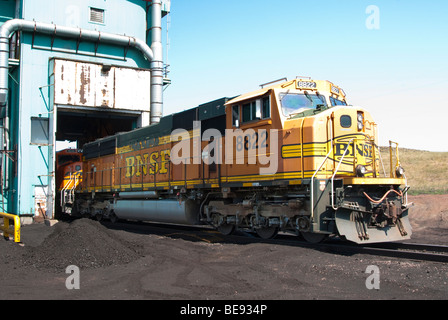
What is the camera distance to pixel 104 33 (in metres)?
21.9

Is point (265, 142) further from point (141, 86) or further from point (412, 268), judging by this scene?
point (141, 86)

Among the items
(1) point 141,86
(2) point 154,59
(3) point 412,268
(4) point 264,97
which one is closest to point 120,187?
(1) point 141,86

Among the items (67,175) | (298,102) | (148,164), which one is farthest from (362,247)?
(67,175)

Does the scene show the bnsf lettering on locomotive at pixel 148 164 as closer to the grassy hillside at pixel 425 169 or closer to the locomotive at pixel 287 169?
the locomotive at pixel 287 169

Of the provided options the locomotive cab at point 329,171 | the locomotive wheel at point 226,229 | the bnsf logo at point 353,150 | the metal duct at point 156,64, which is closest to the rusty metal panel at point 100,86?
the metal duct at point 156,64

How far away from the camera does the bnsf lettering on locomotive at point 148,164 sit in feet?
49.1

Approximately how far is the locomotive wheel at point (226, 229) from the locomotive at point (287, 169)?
0.10 ft

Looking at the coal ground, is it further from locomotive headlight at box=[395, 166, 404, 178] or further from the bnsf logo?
locomotive headlight at box=[395, 166, 404, 178]

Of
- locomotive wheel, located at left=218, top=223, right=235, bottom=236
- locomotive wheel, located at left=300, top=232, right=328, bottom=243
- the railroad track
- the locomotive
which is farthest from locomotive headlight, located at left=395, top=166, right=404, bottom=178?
locomotive wheel, located at left=218, top=223, right=235, bottom=236

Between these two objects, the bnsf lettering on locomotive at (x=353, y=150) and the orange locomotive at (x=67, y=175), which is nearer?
the bnsf lettering on locomotive at (x=353, y=150)

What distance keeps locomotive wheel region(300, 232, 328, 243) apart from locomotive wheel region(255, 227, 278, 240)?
80 cm

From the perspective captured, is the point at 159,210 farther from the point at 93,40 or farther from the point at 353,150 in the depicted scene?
the point at 93,40

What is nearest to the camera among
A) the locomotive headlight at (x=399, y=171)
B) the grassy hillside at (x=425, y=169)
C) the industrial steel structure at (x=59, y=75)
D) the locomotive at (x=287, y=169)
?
the locomotive at (x=287, y=169)

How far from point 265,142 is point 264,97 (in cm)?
112
